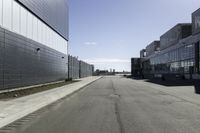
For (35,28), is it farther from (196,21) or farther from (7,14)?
(196,21)

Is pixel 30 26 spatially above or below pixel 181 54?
above

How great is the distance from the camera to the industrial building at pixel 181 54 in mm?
62688

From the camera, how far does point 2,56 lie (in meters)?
26.2

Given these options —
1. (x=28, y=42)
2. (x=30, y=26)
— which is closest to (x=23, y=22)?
(x=28, y=42)

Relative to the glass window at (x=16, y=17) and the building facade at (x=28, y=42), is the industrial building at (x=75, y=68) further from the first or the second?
the glass window at (x=16, y=17)

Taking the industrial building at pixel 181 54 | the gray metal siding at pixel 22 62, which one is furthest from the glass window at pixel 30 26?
the industrial building at pixel 181 54

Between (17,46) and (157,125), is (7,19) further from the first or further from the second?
(157,125)

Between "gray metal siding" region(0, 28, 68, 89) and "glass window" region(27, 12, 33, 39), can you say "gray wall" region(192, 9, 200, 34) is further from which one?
"glass window" region(27, 12, 33, 39)

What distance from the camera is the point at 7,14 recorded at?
2809 centimetres

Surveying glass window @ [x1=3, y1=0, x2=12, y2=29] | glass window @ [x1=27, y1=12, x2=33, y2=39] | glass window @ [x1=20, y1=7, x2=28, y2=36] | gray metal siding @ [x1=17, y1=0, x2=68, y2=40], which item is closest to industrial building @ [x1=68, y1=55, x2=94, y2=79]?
gray metal siding @ [x1=17, y1=0, x2=68, y2=40]

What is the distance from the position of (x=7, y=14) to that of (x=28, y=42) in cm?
734

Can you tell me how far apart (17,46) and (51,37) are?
68.2ft

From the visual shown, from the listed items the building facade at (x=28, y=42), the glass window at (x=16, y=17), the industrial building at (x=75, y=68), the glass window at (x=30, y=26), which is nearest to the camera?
the building facade at (x=28, y=42)

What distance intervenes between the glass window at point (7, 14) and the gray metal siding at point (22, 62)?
70 cm
